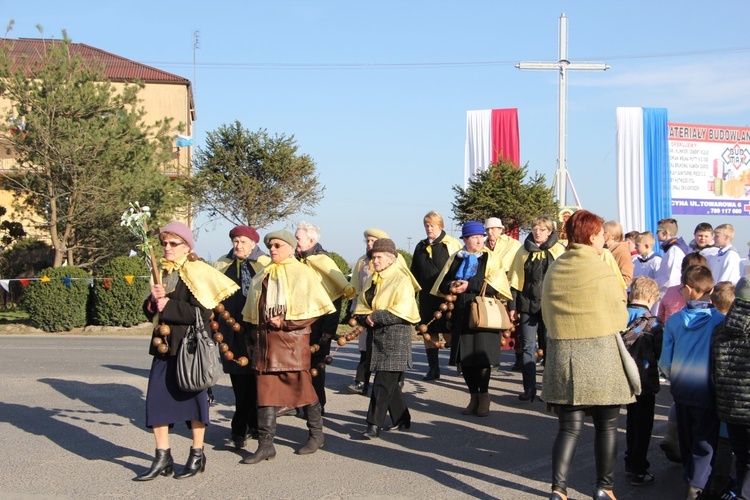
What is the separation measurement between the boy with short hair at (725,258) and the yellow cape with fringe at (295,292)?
4.89m

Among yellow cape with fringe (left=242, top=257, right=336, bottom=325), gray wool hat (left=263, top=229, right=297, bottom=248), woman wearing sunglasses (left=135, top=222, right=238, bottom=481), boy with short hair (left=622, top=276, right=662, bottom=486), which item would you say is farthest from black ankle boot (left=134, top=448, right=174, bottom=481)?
boy with short hair (left=622, top=276, right=662, bottom=486)

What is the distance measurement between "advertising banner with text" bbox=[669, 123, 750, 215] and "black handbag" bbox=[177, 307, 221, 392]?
2312 cm

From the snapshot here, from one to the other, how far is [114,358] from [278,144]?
68.5 ft

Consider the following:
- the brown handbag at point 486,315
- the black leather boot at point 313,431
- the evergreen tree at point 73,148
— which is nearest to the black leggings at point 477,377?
the brown handbag at point 486,315

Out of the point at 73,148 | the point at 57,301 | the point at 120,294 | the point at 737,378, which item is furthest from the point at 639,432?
the point at 73,148

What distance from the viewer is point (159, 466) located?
611 cm

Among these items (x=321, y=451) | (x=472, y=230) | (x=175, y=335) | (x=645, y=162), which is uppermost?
(x=645, y=162)

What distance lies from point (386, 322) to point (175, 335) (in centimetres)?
197

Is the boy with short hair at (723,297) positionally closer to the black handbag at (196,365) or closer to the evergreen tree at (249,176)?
the black handbag at (196,365)

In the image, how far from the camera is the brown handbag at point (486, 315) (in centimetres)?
813

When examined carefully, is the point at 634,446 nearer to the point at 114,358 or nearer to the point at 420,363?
the point at 420,363

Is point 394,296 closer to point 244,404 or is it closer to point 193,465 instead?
point 244,404

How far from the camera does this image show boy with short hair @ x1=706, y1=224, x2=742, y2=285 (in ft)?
30.4

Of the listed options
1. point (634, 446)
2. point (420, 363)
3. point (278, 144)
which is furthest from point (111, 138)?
point (634, 446)
